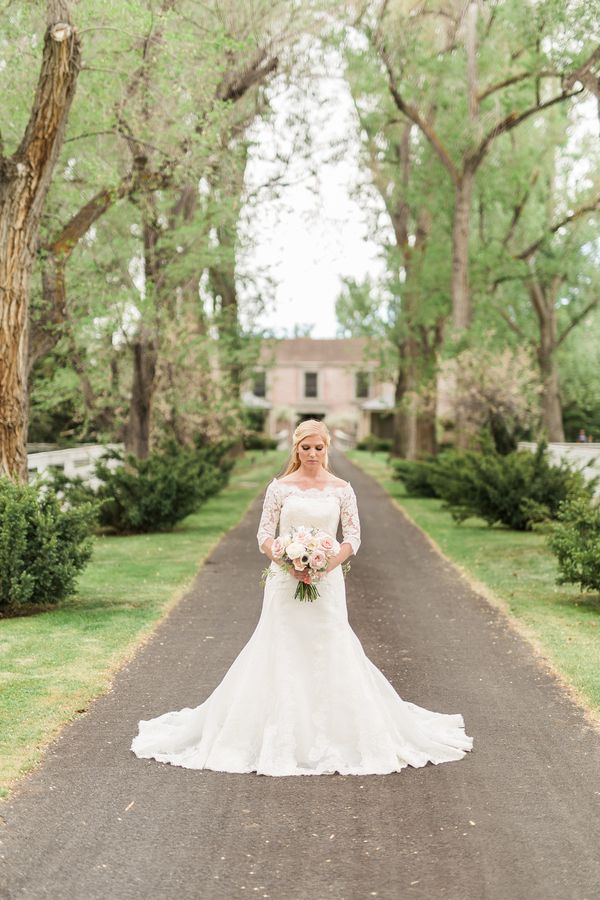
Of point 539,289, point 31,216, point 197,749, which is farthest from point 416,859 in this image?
point 539,289

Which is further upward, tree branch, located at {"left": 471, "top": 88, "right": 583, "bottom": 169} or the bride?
tree branch, located at {"left": 471, "top": 88, "right": 583, "bottom": 169}

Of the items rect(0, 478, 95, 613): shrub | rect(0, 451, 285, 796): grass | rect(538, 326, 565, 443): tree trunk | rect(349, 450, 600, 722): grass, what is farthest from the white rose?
rect(538, 326, 565, 443): tree trunk

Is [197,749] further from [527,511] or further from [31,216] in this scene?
[527,511]

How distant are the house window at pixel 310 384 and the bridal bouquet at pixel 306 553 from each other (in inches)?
3449

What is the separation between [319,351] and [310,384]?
14.1 ft

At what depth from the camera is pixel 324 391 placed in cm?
9425

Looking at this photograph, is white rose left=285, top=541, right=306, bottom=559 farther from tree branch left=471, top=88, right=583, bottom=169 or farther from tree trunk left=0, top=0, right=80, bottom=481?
tree branch left=471, top=88, right=583, bottom=169

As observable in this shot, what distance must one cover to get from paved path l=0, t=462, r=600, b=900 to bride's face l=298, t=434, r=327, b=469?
6.73 feet

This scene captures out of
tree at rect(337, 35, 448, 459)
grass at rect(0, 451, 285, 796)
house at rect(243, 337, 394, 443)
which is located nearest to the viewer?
grass at rect(0, 451, 285, 796)

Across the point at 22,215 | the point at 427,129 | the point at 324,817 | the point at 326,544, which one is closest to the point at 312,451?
the point at 326,544

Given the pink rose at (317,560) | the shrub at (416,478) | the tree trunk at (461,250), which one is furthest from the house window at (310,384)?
the pink rose at (317,560)

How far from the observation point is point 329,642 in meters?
7.14

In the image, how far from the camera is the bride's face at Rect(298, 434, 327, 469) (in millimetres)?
7211

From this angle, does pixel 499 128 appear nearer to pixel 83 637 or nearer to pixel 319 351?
pixel 83 637
